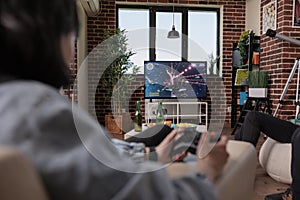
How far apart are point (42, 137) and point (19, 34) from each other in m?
0.16

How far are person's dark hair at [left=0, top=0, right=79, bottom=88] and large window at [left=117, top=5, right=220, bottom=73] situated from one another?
5377mm

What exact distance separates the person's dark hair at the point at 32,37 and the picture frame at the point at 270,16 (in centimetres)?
439

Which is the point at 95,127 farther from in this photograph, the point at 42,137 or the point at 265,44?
the point at 265,44

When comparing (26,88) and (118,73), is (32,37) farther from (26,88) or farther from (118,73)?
(118,73)

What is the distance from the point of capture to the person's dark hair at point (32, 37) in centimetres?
47

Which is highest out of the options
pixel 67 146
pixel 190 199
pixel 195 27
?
pixel 195 27

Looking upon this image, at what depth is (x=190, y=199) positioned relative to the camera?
54cm

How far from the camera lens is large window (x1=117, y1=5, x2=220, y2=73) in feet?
19.7

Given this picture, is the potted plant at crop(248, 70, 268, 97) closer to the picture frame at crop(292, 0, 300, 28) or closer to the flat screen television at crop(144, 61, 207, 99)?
the picture frame at crop(292, 0, 300, 28)

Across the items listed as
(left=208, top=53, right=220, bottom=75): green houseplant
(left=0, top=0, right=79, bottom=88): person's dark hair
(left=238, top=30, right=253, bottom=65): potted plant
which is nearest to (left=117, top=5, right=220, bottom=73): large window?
(left=208, top=53, right=220, bottom=75): green houseplant

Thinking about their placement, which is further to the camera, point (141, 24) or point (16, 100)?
point (141, 24)

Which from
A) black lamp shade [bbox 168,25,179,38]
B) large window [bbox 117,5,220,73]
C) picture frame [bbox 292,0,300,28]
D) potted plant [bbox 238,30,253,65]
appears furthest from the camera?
large window [bbox 117,5,220,73]

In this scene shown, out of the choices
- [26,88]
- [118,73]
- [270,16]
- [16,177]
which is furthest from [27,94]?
[118,73]

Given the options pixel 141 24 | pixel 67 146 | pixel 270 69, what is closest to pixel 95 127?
pixel 67 146
